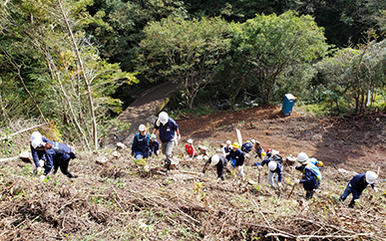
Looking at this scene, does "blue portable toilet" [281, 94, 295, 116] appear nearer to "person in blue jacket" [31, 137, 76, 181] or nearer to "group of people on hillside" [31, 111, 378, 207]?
"group of people on hillside" [31, 111, 378, 207]

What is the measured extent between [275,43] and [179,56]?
5.55m

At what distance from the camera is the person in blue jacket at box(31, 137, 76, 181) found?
16.7 feet

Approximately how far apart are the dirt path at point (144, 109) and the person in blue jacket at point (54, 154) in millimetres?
6278

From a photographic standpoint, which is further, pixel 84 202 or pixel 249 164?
pixel 249 164

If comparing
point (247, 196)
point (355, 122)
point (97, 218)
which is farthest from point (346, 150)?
point (97, 218)

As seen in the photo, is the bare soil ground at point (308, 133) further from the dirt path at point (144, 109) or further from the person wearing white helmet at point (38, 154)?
the person wearing white helmet at point (38, 154)

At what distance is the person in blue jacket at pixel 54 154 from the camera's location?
509 centimetres

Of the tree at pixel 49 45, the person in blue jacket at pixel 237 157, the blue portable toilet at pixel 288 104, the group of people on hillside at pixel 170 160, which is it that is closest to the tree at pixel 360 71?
the blue portable toilet at pixel 288 104

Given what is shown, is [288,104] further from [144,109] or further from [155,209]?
[155,209]

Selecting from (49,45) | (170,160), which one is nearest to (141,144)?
(170,160)

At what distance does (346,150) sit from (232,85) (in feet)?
25.6

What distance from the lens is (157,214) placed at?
429 centimetres

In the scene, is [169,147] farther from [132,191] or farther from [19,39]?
[19,39]

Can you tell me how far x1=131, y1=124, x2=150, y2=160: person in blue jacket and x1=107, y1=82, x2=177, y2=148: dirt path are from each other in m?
5.23
